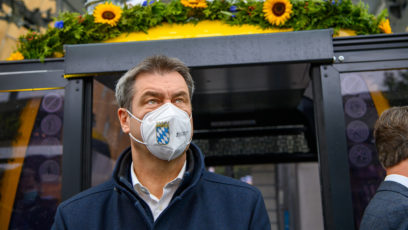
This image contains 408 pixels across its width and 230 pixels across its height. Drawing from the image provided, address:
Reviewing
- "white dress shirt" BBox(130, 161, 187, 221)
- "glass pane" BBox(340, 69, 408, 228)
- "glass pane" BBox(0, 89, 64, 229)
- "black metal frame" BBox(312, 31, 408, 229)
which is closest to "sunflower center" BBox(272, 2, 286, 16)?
"black metal frame" BBox(312, 31, 408, 229)

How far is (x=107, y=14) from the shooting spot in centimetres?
270

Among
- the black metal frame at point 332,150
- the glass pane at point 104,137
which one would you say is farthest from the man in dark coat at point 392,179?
the glass pane at point 104,137

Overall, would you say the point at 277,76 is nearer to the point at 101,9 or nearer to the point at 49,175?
the point at 101,9

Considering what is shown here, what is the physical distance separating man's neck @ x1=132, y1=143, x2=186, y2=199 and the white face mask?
0.04 meters

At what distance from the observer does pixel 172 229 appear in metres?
1.62

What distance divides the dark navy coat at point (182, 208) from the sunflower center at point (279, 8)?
1.29 meters

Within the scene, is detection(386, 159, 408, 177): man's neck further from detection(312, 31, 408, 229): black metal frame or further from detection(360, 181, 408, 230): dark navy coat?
detection(312, 31, 408, 229): black metal frame

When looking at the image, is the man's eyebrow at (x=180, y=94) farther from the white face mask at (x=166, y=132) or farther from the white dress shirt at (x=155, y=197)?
the white dress shirt at (x=155, y=197)

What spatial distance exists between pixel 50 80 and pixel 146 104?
116 cm

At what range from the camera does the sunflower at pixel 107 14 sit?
2.68 meters

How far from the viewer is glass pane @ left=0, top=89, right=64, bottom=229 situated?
8.59ft

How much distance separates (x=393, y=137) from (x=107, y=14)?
2070 millimetres

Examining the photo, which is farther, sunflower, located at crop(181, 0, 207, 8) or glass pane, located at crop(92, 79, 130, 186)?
glass pane, located at crop(92, 79, 130, 186)

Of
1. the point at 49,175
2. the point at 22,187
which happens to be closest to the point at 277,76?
the point at 49,175
